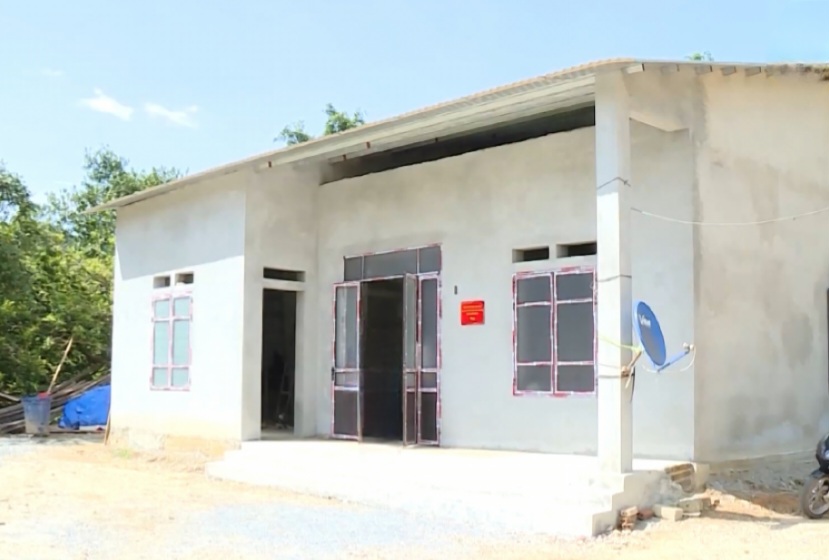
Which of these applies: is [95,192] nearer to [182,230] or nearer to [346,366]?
[182,230]

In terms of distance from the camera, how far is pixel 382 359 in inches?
481

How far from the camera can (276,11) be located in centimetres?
1291

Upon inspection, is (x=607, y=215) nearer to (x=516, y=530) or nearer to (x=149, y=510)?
(x=516, y=530)

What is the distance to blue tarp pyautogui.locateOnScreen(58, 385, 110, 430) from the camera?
17.2 m

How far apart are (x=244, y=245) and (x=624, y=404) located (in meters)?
6.21

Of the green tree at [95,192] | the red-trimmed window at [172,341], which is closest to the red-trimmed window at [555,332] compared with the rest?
the red-trimmed window at [172,341]

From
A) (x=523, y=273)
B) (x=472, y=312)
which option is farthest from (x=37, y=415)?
(x=523, y=273)

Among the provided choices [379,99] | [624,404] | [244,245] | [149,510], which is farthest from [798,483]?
[379,99]

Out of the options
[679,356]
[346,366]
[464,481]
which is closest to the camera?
[679,356]

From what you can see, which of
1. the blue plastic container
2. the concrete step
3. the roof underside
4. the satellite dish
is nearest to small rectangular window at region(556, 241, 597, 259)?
the roof underside

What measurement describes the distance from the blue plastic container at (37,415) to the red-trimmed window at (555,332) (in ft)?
33.7

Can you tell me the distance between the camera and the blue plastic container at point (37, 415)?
53.3 ft

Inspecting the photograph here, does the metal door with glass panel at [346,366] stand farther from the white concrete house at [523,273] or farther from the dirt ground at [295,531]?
the dirt ground at [295,531]

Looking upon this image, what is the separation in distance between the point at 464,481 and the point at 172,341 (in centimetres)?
646
